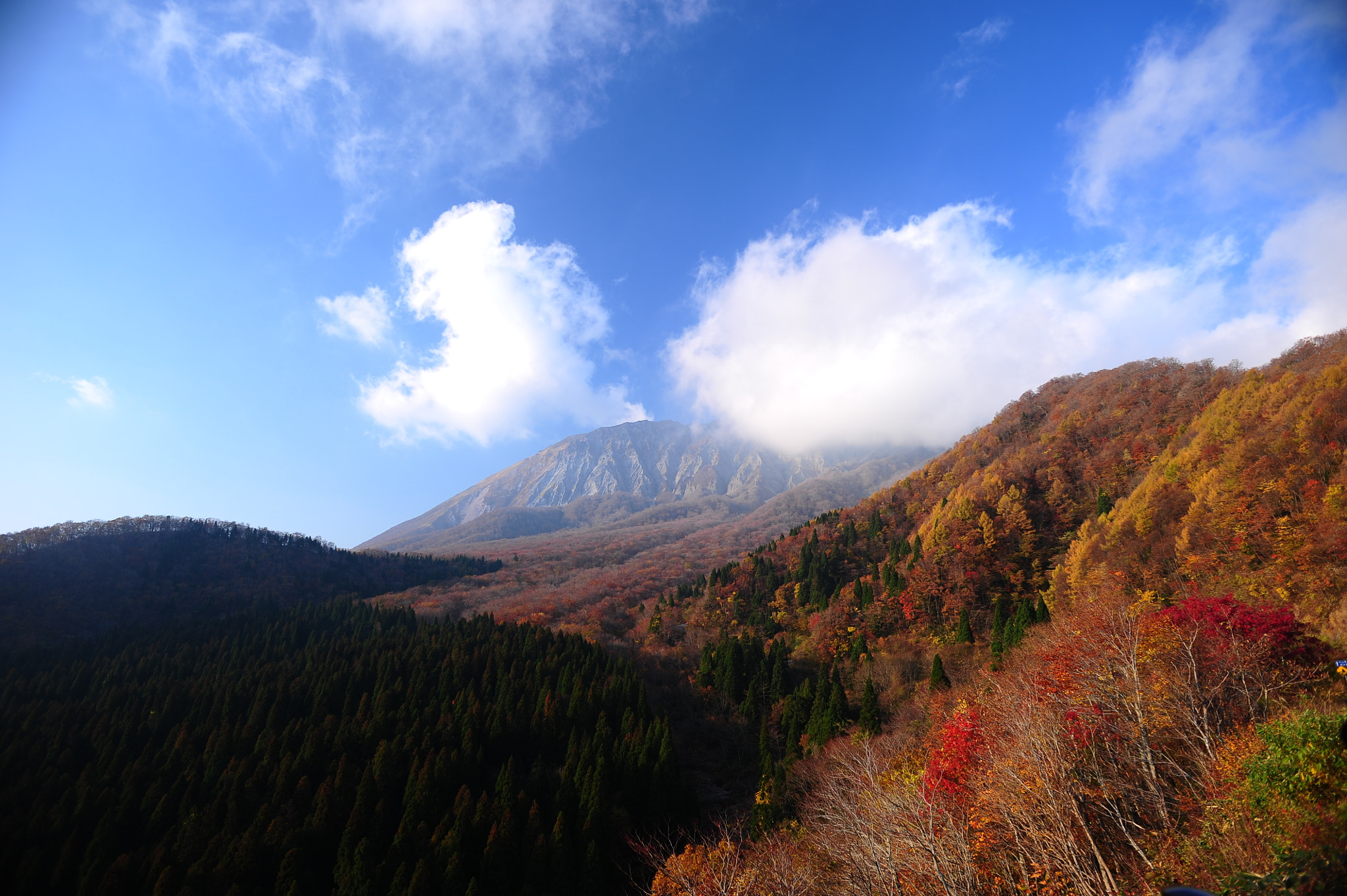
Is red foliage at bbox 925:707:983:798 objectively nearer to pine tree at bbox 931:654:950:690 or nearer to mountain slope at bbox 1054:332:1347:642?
pine tree at bbox 931:654:950:690

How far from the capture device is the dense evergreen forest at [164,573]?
85.1 m

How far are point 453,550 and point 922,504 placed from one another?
170 meters

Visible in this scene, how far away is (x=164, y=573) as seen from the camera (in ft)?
346

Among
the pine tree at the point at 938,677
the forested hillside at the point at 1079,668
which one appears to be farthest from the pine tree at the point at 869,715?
the pine tree at the point at 938,677

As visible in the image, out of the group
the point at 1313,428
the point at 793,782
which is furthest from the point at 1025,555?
the point at 793,782

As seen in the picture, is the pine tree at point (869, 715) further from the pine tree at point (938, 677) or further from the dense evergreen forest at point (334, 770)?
the dense evergreen forest at point (334, 770)

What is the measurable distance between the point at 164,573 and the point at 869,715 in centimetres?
14133

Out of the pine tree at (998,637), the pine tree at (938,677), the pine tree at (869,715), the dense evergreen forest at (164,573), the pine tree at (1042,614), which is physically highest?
the dense evergreen forest at (164,573)

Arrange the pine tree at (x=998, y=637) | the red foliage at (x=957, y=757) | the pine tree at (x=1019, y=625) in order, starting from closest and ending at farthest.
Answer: the red foliage at (x=957, y=757) < the pine tree at (x=998, y=637) < the pine tree at (x=1019, y=625)

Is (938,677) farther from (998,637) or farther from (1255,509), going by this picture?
(1255,509)

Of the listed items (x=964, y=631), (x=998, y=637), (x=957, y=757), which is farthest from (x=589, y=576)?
(x=957, y=757)

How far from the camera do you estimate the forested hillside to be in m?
15.1

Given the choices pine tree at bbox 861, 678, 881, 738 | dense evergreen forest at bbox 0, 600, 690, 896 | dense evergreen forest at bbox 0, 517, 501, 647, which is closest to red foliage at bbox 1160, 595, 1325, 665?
pine tree at bbox 861, 678, 881, 738

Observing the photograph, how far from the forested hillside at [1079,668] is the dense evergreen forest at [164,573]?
295 ft
